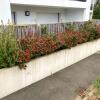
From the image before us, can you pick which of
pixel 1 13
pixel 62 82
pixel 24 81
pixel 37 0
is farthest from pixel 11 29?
pixel 37 0

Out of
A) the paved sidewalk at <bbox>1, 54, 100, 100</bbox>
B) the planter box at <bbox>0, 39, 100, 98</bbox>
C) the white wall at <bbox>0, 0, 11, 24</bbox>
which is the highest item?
the white wall at <bbox>0, 0, 11, 24</bbox>

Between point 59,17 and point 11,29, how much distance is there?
9.67 metres

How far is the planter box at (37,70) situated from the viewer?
13.9 ft

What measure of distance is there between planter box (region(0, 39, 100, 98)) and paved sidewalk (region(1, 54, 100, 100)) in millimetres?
174

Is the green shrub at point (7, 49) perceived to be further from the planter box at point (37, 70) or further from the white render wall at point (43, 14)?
the white render wall at point (43, 14)

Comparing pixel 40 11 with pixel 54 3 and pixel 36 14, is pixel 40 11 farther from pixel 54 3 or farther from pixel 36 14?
pixel 54 3

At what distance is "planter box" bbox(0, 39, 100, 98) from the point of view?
13.9 ft

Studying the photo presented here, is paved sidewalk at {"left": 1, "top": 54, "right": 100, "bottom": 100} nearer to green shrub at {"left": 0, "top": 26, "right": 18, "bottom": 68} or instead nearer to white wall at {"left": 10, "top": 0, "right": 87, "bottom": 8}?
green shrub at {"left": 0, "top": 26, "right": 18, "bottom": 68}

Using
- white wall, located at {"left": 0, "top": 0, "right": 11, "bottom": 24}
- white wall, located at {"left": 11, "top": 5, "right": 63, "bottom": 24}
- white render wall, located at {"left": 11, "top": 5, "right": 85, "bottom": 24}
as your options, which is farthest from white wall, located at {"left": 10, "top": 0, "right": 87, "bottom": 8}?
white wall, located at {"left": 11, "top": 5, "right": 63, "bottom": 24}

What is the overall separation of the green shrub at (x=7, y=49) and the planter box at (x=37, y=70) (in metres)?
0.20

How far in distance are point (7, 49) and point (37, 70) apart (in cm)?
133

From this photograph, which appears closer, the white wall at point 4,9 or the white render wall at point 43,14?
the white wall at point 4,9

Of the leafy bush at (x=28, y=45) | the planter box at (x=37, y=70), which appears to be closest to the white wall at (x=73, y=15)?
the planter box at (x=37, y=70)

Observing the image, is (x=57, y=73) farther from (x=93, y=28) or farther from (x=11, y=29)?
(x=93, y=28)
